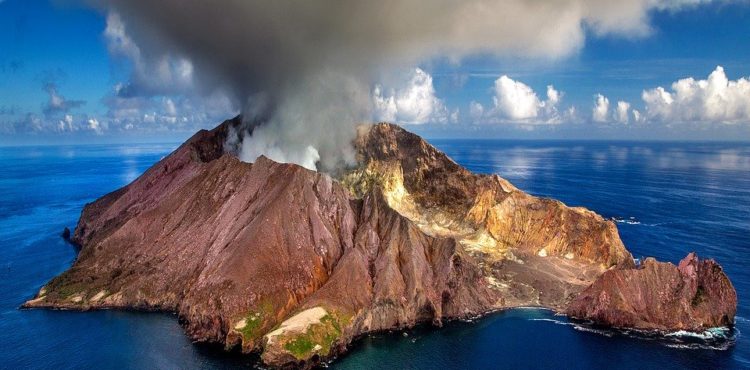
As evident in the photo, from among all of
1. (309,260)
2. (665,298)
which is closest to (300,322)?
(309,260)

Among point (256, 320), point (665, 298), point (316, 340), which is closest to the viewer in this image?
point (316, 340)

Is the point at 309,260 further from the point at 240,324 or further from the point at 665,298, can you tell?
the point at 665,298

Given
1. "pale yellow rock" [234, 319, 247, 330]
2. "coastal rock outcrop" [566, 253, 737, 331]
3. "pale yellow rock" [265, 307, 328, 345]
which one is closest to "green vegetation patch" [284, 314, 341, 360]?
"pale yellow rock" [265, 307, 328, 345]

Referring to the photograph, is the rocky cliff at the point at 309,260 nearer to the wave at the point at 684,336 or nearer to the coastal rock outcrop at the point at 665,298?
the coastal rock outcrop at the point at 665,298

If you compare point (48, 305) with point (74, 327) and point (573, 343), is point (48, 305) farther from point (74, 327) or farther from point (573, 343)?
point (573, 343)

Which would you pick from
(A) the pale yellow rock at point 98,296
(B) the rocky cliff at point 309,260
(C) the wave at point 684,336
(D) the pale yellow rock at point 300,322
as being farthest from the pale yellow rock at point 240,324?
(C) the wave at point 684,336

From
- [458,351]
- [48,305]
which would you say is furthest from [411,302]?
[48,305]
